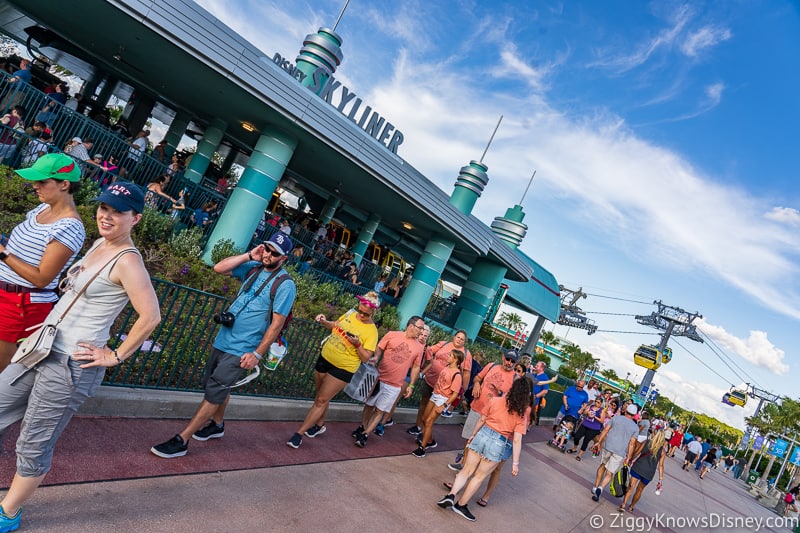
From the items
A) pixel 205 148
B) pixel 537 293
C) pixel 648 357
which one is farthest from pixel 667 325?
pixel 205 148

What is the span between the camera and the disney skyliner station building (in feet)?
32.5

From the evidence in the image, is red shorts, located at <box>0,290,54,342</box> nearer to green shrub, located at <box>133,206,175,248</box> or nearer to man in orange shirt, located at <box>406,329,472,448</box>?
man in orange shirt, located at <box>406,329,472,448</box>

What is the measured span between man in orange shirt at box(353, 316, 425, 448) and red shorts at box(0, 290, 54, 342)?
4.12m

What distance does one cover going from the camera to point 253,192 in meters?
11.7

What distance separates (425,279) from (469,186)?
3.67 meters

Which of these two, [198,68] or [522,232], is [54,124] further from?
[522,232]

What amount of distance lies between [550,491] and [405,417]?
291cm

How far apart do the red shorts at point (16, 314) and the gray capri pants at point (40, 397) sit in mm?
579

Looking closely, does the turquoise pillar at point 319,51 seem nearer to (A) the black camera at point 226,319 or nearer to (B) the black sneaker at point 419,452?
(B) the black sneaker at point 419,452

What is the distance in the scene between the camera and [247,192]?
11.7 m

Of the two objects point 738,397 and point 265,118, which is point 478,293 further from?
point 738,397

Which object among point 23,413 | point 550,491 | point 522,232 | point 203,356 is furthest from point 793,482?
point 23,413

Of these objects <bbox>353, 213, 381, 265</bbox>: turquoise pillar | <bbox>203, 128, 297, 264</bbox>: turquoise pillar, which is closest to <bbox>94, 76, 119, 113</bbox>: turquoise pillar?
<bbox>353, 213, 381, 265</bbox>: turquoise pillar

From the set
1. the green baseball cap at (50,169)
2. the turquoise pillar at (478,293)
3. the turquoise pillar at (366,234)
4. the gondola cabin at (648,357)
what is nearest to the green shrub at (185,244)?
the green baseball cap at (50,169)
